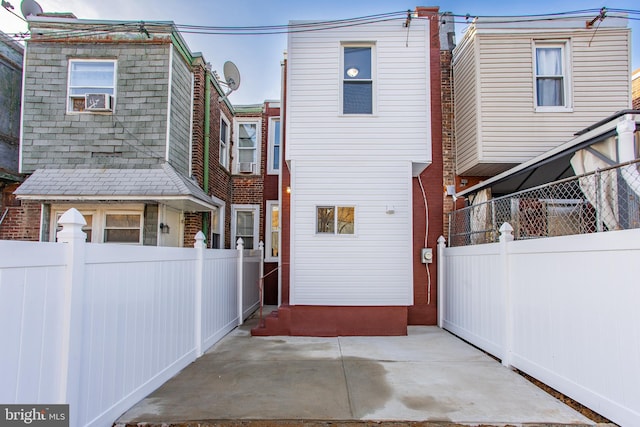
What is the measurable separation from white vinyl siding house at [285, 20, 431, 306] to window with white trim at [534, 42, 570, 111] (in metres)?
2.58

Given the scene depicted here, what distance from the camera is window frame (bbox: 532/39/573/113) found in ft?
25.5

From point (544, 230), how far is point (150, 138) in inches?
290

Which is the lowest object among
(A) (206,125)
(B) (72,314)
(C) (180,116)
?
(B) (72,314)

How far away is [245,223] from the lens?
464 inches

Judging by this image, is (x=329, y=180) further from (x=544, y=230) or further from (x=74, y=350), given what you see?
(x=74, y=350)

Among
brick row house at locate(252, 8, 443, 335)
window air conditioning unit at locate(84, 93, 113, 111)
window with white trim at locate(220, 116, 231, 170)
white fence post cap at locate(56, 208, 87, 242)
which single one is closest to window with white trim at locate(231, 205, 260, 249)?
window with white trim at locate(220, 116, 231, 170)

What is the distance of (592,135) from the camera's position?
5.18m

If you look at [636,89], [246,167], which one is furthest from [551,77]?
[246,167]

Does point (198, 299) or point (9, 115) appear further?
point (9, 115)

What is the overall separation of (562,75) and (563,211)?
3.77 metres

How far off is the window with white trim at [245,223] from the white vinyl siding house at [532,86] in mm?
6413

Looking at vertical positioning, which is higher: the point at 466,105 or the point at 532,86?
the point at 532,86

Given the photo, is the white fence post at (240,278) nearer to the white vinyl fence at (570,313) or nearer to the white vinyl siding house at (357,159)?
the white vinyl siding house at (357,159)

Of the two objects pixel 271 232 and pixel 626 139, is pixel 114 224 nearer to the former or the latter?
pixel 271 232
